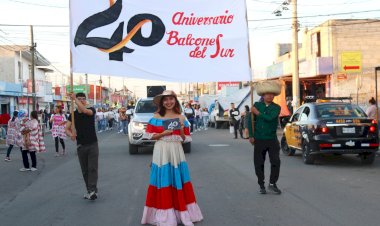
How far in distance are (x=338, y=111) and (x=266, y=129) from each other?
479cm

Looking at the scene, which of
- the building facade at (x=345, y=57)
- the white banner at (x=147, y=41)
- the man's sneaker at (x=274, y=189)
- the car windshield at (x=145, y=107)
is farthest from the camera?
the building facade at (x=345, y=57)

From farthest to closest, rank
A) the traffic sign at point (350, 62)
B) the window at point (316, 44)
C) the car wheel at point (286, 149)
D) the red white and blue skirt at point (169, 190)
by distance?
the window at point (316, 44)
the traffic sign at point (350, 62)
the car wheel at point (286, 149)
the red white and blue skirt at point (169, 190)

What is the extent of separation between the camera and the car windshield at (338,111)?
1216cm

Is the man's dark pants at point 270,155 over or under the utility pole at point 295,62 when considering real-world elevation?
under

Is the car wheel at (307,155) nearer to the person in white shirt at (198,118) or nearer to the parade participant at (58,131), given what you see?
the parade participant at (58,131)

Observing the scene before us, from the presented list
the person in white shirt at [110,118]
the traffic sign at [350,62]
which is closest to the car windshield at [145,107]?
the traffic sign at [350,62]

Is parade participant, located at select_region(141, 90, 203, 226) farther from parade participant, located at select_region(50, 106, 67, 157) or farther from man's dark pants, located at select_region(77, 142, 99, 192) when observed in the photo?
parade participant, located at select_region(50, 106, 67, 157)

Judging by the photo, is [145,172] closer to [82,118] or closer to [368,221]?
[82,118]

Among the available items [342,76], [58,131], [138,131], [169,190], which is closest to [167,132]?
[169,190]

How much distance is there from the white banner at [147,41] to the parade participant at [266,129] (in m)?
0.67

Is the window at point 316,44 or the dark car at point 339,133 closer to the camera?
the dark car at point 339,133

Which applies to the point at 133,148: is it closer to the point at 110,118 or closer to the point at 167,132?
the point at 167,132

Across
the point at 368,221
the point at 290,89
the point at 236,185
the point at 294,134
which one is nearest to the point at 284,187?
the point at 236,185

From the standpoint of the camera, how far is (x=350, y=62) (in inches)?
1136
